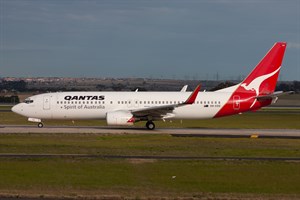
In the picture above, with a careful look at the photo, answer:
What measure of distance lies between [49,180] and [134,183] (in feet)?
10.5

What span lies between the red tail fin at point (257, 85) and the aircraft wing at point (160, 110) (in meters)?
4.14

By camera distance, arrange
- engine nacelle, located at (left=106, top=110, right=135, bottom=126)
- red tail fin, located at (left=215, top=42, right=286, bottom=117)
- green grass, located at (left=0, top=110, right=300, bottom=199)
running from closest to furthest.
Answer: green grass, located at (left=0, top=110, right=300, bottom=199) → engine nacelle, located at (left=106, top=110, right=135, bottom=126) → red tail fin, located at (left=215, top=42, right=286, bottom=117)

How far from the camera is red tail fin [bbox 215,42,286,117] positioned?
47438mm

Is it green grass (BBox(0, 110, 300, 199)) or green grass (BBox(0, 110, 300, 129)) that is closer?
green grass (BBox(0, 110, 300, 199))

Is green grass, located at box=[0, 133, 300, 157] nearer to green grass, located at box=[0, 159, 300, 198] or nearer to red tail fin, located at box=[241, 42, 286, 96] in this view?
green grass, located at box=[0, 159, 300, 198]

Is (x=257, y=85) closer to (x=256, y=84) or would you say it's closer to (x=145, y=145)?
(x=256, y=84)

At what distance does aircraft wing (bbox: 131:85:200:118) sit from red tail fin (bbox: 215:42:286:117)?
4.14m

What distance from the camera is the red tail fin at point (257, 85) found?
156 ft

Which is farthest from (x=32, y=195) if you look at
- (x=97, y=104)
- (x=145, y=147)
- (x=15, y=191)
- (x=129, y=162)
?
(x=97, y=104)

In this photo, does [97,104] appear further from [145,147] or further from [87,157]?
[87,157]

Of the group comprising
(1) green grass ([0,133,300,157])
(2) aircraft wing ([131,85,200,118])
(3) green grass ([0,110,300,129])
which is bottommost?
(3) green grass ([0,110,300,129])

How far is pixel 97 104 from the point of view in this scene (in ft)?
155

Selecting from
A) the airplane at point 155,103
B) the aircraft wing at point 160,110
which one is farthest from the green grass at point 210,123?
the aircraft wing at point 160,110

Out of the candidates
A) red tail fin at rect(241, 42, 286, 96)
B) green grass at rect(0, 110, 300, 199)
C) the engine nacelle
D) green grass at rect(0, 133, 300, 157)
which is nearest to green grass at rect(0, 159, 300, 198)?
green grass at rect(0, 110, 300, 199)
